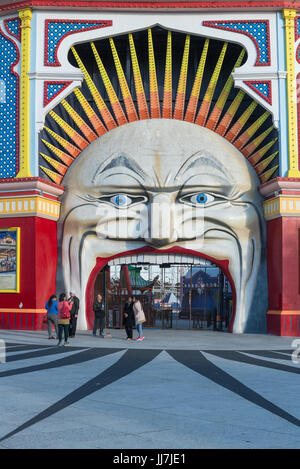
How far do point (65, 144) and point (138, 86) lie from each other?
3735 millimetres

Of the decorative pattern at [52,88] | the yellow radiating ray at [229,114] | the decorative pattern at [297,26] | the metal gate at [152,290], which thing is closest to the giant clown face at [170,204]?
the yellow radiating ray at [229,114]

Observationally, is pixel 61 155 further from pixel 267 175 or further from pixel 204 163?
pixel 267 175

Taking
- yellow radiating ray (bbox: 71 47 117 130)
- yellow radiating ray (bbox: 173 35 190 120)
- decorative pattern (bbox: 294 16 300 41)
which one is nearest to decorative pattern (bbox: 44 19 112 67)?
yellow radiating ray (bbox: 71 47 117 130)

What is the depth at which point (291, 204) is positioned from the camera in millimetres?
22844

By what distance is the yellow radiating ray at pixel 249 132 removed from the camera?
23969 millimetres

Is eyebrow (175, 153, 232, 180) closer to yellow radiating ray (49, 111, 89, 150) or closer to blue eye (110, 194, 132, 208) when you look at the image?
blue eye (110, 194, 132, 208)

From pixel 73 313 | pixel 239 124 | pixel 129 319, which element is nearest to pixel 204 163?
pixel 239 124

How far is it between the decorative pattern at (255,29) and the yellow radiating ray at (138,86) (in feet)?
9.93

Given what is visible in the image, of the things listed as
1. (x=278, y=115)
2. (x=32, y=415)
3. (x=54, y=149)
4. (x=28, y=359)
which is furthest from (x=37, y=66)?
(x=32, y=415)

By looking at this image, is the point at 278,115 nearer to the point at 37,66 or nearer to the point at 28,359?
the point at 37,66

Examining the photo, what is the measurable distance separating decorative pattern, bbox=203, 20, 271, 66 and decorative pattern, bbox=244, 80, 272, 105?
1022 mm

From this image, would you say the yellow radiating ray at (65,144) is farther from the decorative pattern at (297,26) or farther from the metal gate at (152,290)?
the decorative pattern at (297,26)

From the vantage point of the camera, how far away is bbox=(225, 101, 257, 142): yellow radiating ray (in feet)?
79.5

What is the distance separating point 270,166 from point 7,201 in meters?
10.4
